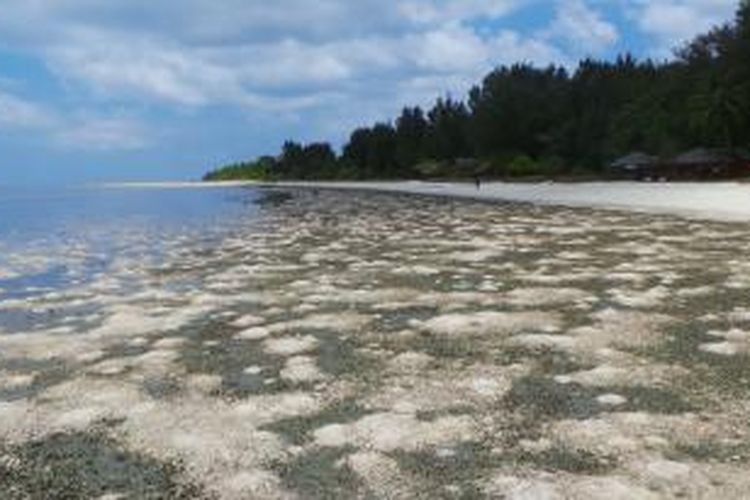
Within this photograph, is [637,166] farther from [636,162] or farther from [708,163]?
[708,163]

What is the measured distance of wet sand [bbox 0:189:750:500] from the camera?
638 cm

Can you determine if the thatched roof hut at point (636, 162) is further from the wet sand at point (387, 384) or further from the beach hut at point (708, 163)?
the wet sand at point (387, 384)

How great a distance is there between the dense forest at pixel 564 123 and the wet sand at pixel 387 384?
7253 cm

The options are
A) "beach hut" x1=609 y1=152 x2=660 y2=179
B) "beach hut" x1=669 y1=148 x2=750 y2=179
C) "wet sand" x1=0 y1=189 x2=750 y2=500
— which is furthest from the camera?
"beach hut" x1=609 y1=152 x2=660 y2=179

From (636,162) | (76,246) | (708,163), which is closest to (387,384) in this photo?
(76,246)

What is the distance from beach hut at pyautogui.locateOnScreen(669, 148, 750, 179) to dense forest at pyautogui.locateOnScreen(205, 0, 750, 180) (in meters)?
2.16

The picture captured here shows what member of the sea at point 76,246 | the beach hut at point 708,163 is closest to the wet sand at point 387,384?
the sea at point 76,246

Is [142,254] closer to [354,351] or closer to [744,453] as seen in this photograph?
[354,351]

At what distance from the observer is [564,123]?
4503 inches

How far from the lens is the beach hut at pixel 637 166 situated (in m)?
85.1

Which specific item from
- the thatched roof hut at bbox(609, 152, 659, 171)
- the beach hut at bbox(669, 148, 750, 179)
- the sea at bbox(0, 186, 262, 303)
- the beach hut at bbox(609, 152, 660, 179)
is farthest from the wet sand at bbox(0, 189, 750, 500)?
the thatched roof hut at bbox(609, 152, 659, 171)

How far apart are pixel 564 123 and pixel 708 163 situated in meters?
35.1

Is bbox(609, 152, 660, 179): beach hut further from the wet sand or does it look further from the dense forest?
the wet sand

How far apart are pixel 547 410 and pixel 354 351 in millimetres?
2783
